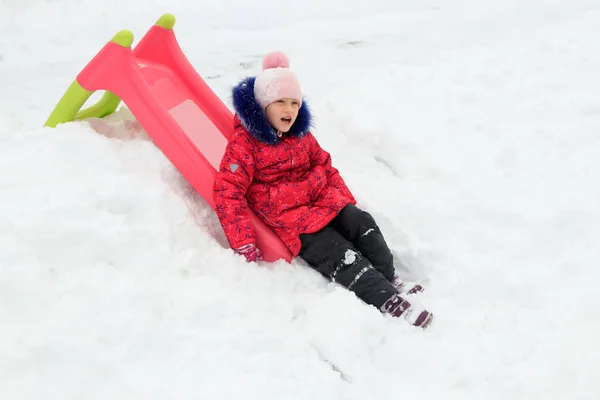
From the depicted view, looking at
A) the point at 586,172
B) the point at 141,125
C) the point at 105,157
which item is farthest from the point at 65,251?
the point at 586,172

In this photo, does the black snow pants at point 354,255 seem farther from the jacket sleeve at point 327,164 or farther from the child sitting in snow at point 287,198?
the jacket sleeve at point 327,164

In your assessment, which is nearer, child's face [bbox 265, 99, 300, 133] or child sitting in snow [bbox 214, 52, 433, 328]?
child sitting in snow [bbox 214, 52, 433, 328]

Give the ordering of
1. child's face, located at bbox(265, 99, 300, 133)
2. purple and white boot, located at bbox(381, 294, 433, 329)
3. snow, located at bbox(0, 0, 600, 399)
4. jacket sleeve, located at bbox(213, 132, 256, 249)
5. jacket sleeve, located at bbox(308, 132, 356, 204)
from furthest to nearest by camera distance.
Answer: jacket sleeve, located at bbox(308, 132, 356, 204)
child's face, located at bbox(265, 99, 300, 133)
jacket sleeve, located at bbox(213, 132, 256, 249)
purple and white boot, located at bbox(381, 294, 433, 329)
snow, located at bbox(0, 0, 600, 399)

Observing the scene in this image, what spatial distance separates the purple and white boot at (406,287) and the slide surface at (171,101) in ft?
1.70

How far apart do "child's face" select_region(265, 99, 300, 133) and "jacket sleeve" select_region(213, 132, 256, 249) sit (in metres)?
0.16

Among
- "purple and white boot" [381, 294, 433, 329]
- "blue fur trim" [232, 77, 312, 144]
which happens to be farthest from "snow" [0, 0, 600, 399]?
"blue fur trim" [232, 77, 312, 144]

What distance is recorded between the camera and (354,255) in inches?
93.6

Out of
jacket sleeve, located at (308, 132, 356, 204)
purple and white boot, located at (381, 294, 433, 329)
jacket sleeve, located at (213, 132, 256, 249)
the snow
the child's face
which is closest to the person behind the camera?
the snow

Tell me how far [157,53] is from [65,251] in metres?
1.58

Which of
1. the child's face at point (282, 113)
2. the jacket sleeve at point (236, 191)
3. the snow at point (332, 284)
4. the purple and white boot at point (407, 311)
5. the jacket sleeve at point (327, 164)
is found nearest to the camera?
the snow at point (332, 284)

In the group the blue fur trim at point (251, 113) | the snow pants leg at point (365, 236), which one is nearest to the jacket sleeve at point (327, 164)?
the snow pants leg at point (365, 236)

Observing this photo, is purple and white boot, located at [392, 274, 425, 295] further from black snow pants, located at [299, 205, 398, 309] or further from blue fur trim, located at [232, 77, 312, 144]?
blue fur trim, located at [232, 77, 312, 144]

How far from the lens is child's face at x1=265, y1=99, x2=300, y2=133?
2.46m

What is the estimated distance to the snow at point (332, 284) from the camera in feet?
5.63
